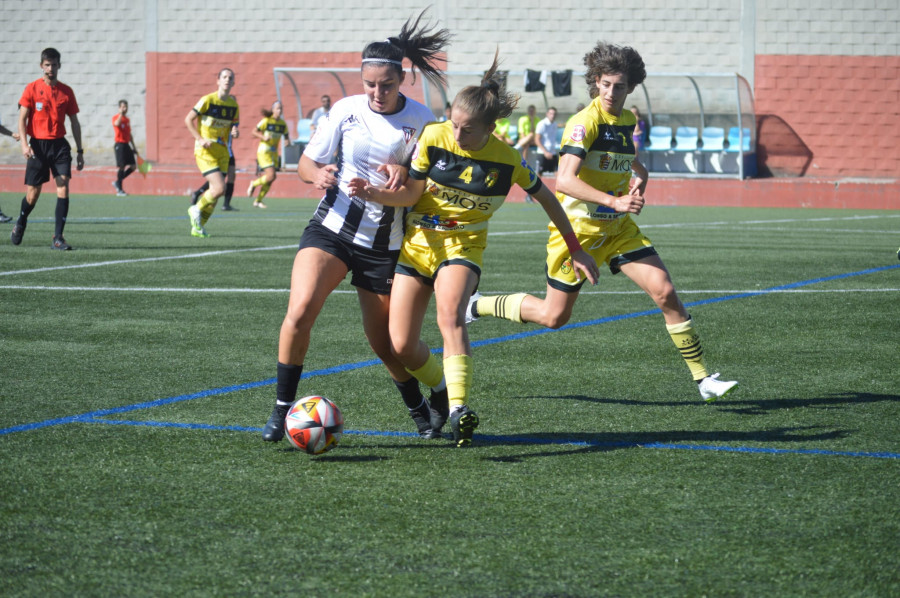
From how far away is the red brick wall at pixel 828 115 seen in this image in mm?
32594

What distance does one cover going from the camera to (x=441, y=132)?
5344mm

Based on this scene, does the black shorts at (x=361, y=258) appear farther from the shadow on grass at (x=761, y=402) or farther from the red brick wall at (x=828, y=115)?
the red brick wall at (x=828, y=115)

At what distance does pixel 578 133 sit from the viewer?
6.43 meters

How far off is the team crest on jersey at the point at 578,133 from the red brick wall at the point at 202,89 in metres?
29.8

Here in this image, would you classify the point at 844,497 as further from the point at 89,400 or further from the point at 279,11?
the point at 279,11

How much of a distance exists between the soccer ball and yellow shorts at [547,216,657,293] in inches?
82.0

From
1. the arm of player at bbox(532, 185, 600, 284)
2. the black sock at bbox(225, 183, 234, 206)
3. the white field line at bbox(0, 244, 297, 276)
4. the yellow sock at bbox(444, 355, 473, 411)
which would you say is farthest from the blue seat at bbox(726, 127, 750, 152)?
the yellow sock at bbox(444, 355, 473, 411)

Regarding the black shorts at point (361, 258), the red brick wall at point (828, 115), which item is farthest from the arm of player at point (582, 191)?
the red brick wall at point (828, 115)

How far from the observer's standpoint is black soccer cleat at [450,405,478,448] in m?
4.91

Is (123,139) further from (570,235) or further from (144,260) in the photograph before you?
(570,235)

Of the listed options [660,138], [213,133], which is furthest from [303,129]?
[213,133]

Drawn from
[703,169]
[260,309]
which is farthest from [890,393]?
[703,169]

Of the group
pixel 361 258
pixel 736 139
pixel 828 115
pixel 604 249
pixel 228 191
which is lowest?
pixel 228 191

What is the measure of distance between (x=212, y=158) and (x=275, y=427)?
13.1m
